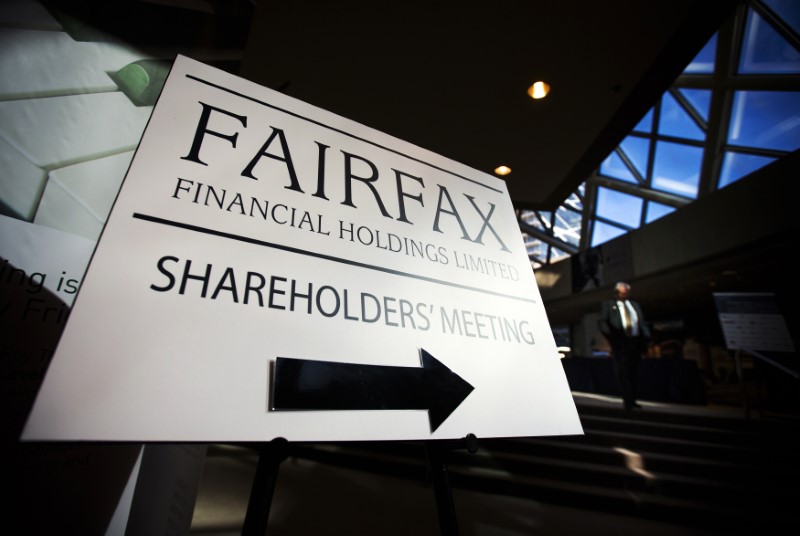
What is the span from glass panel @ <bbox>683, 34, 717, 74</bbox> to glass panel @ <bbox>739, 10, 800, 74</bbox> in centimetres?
40

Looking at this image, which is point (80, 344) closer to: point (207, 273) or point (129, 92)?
point (207, 273)

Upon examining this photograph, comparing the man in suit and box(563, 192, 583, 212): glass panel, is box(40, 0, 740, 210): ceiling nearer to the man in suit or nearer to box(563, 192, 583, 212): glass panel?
the man in suit

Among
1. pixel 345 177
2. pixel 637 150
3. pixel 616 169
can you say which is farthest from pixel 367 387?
pixel 616 169

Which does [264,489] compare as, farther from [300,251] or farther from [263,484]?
[300,251]

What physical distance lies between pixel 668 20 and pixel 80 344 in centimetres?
345

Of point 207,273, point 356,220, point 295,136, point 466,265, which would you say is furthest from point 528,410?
point 295,136

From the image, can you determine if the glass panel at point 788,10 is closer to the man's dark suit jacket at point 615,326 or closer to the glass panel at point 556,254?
the man's dark suit jacket at point 615,326

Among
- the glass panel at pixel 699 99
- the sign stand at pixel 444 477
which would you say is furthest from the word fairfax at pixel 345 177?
the glass panel at pixel 699 99

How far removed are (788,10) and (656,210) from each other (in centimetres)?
464

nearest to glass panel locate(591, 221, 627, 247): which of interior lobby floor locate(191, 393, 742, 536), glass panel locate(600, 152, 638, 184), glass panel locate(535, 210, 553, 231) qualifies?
glass panel locate(600, 152, 638, 184)

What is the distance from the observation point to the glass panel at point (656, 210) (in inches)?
332

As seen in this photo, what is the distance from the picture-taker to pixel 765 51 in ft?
17.6

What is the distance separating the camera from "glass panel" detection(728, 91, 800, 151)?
17.7 feet

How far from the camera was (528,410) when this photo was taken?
667mm
